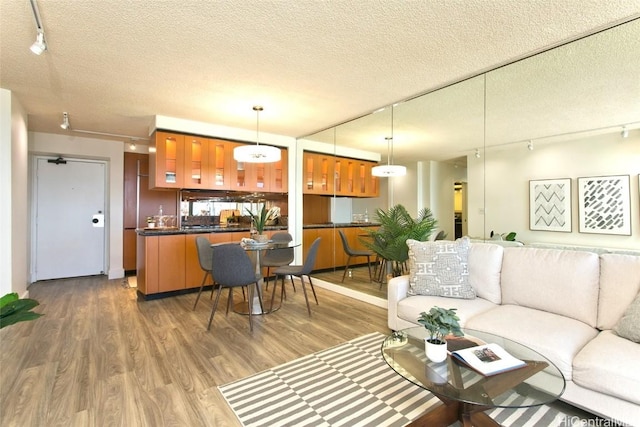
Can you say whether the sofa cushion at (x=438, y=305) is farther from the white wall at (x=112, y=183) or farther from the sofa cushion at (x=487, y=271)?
the white wall at (x=112, y=183)

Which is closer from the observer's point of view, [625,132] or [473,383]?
[473,383]

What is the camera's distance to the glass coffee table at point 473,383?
1276mm

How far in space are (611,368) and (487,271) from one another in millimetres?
1117

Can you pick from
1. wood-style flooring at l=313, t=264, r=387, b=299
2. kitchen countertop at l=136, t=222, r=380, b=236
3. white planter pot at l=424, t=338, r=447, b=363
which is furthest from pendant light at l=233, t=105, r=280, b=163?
white planter pot at l=424, t=338, r=447, b=363

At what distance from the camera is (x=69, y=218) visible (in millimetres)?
5383

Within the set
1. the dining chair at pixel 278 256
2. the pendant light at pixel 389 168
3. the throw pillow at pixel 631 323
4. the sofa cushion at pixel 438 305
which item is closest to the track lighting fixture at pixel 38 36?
the dining chair at pixel 278 256

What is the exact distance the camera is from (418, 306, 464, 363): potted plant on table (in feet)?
5.05

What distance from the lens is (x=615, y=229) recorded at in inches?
97.7

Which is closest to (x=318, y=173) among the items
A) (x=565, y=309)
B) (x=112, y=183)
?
(x=112, y=183)

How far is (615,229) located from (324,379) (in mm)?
2659

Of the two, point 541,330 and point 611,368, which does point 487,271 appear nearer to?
point 541,330

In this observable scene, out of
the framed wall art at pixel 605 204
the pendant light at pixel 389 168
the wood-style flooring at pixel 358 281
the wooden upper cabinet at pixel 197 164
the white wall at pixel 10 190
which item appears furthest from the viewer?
the wooden upper cabinet at pixel 197 164

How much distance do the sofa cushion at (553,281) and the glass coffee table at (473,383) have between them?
0.76 meters

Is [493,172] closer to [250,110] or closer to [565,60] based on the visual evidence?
[565,60]
